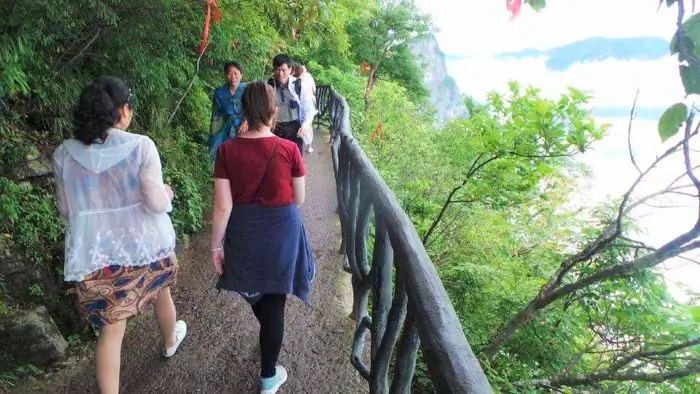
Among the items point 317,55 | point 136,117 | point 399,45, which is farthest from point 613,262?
point 399,45

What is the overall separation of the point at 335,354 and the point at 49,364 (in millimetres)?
1989

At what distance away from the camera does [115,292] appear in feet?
7.07

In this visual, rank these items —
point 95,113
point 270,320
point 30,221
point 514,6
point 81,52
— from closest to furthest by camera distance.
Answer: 1. point 514,6
2. point 95,113
3. point 270,320
4. point 30,221
5. point 81,52

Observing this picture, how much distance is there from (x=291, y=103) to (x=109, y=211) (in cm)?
295

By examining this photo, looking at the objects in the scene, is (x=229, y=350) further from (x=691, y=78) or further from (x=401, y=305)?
(x=691, y=78)

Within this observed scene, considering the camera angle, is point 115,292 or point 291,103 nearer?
point 115,292

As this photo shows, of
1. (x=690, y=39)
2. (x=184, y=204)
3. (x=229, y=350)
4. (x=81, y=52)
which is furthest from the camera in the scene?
(x=184, y=204)

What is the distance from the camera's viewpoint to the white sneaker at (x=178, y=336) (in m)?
2.90

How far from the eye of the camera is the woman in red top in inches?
81.7

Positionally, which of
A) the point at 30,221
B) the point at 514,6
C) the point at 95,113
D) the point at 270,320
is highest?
the point at 514,6

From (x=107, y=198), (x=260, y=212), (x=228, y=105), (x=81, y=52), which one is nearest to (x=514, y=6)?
(x=260, y=212)

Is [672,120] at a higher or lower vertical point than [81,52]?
higher

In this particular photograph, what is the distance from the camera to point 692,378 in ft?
12.5

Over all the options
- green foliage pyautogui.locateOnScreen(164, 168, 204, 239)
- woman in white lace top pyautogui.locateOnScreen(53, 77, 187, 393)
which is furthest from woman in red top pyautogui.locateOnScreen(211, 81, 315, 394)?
green foliage pyautogui.locateOnScreen(164, 168, 204, 239)
